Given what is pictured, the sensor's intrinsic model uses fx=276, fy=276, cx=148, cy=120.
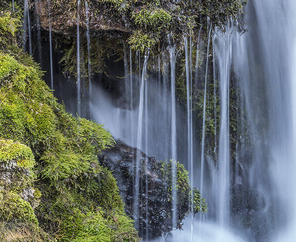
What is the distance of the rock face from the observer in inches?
148

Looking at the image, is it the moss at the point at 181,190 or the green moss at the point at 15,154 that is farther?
the moss at the point at 181,190

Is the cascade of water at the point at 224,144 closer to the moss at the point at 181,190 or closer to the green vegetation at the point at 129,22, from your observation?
the moss at the point at 181,190

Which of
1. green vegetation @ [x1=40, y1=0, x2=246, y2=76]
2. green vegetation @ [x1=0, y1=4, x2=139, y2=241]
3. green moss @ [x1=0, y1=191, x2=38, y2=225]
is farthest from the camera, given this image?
green vegetation @ [x1=40, y1=0, x2=246, y2=76]

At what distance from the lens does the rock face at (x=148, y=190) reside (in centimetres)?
377

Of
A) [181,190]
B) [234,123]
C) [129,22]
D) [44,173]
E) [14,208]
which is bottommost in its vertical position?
[181,190]

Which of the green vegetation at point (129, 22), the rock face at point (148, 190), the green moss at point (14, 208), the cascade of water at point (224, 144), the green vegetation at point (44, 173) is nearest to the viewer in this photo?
the green moss at point (14, 208)

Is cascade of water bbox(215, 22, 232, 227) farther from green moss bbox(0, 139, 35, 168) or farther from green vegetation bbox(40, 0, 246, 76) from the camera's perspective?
green moss bbox(0, 139, 35, 168)

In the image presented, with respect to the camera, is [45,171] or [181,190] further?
[181,190]

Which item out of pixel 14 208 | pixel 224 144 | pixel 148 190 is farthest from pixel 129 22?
pixel 224 144

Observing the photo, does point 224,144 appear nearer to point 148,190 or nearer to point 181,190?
point 181,190

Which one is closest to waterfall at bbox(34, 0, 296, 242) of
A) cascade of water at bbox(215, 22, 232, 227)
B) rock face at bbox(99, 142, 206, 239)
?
cascade of water at bbox(215, 22, 232, 227)

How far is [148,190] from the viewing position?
3.87 meters

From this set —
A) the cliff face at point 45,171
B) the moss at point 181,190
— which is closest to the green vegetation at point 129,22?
the cliff face at point 45,171

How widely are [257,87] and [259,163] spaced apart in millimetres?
1767
